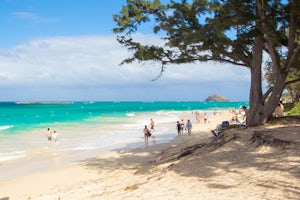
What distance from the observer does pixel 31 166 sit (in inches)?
755

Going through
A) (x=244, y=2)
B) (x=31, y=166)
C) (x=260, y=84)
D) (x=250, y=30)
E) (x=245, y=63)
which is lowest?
(x=31, y=166)

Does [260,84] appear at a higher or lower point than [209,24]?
lower

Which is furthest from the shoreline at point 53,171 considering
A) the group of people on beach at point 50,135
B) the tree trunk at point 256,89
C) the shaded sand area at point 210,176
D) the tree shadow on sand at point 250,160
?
the group of people on beach at point 50,135

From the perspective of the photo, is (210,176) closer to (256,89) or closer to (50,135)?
(256,89)

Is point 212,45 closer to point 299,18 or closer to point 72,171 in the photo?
point 299,18

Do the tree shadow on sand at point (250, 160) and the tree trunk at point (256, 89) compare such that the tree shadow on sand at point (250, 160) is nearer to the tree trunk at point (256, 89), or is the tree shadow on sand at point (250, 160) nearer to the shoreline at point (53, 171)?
the tree trunk at point (256, 89)

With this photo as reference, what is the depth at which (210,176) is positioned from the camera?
10109mm

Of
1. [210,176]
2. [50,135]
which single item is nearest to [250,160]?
[210,176]

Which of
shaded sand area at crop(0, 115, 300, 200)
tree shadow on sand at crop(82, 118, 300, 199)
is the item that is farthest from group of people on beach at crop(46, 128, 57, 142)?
tree shadow on sand at crop(82, 118, 300, 199)

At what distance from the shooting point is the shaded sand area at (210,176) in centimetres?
868

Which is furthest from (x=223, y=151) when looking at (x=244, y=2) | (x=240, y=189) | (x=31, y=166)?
(x=31, y=166)

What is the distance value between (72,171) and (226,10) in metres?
9.83

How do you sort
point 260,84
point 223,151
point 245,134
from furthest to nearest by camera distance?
point 260,84
point 245,134
point 223,151

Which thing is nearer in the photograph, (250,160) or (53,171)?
(250,160)
